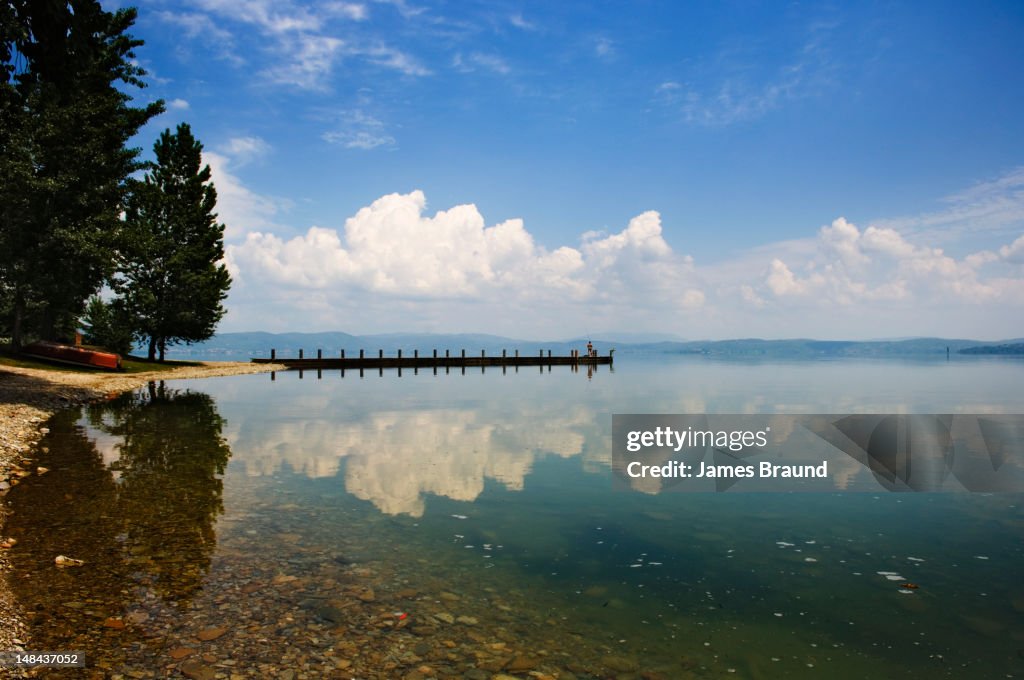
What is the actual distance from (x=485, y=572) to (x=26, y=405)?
25.0 metres

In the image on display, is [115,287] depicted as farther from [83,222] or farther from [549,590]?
[549,590]

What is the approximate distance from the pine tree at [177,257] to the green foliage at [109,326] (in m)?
0.83

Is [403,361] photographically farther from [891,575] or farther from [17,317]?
[891,575]

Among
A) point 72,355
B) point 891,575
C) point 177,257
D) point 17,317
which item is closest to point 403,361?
point 177,257

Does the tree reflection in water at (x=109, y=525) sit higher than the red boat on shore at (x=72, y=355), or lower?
lower

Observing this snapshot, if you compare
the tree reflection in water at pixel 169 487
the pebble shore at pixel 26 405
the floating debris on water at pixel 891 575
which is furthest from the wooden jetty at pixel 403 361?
the floating debris on water at pixel 891 575

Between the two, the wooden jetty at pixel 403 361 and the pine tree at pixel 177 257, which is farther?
the wooden jetty at pixel 403 361

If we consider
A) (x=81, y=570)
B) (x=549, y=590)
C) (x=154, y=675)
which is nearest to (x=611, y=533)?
(x=549, y=590)

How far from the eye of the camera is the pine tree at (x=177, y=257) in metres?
55.6

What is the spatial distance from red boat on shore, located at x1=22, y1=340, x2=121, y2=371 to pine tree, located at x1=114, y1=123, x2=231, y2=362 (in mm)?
9586

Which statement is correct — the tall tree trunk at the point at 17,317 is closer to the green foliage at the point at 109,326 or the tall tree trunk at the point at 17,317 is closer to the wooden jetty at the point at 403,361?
the green foliage at the point at 109,326

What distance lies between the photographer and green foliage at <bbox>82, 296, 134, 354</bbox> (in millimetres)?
55875

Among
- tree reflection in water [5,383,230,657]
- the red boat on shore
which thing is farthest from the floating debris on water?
the red boat on shore

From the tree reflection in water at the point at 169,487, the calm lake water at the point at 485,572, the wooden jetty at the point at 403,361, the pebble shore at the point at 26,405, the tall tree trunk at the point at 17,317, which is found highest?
the tall tree trunk at the point at 17,317
